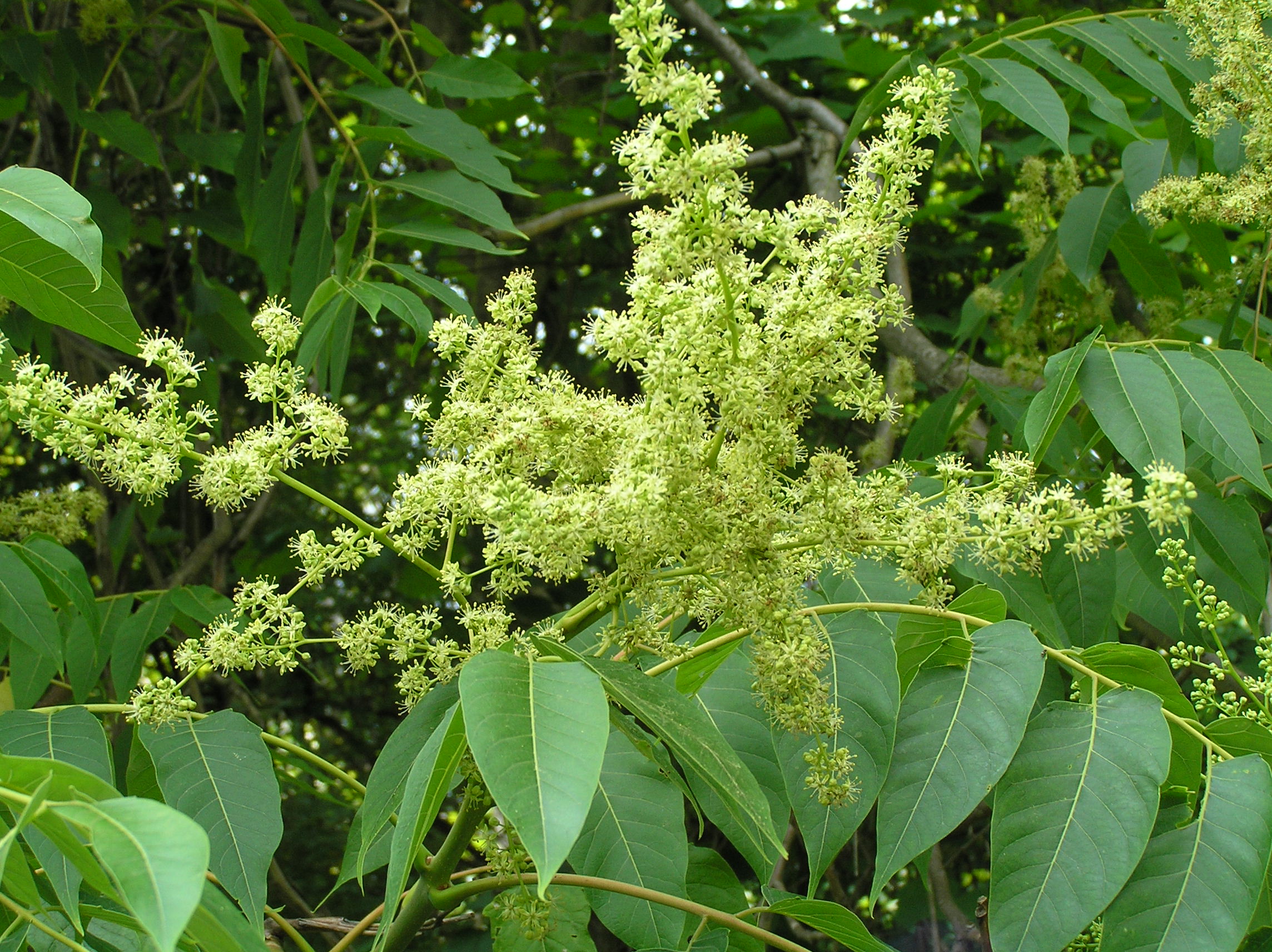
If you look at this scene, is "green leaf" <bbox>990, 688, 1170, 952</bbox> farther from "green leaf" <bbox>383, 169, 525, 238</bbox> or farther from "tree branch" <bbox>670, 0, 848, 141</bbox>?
"tree branch" <bbox>670, 0, 848, 141</bbox>

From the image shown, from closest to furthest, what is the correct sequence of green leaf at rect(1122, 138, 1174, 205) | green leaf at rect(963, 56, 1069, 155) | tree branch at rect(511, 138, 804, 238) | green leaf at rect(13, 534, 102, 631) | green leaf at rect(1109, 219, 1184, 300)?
green leaf at rect(13, 534, 102, 631) → green leaf at rect(963, 56, 1069, 155) → green leaf at rect(1122, 138, 1174, 205) → green leaf at rect(1109, 219, 1184, 300) → tree branch at rect(511, 138, 804, 238)

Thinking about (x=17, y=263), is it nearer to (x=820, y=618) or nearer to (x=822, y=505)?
(x=822, y=505)

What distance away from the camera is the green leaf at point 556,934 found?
186cm

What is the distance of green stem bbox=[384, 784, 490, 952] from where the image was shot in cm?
150

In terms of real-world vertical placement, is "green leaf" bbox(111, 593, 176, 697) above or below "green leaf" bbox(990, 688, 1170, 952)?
below

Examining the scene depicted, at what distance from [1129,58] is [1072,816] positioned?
73.0 inches

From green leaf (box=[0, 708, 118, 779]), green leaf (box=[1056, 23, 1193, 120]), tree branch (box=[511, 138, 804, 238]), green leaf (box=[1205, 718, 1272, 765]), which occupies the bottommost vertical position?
green leaf (box=[0, 708, 118, 779])

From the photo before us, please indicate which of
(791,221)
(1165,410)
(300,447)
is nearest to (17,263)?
(300,447)

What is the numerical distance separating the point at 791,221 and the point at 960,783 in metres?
0.82

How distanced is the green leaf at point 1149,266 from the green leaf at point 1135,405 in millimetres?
1481

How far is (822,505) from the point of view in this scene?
153cm

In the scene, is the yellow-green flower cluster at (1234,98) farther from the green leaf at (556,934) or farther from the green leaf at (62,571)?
the green leaf at (62,571)

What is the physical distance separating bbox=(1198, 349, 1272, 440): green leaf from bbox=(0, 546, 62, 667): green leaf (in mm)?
2139

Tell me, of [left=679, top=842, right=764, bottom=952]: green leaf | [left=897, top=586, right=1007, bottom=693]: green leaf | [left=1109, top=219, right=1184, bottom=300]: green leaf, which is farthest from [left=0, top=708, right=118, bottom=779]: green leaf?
[left=1109, top=219, right=1184, bottom=300]: green leaf
